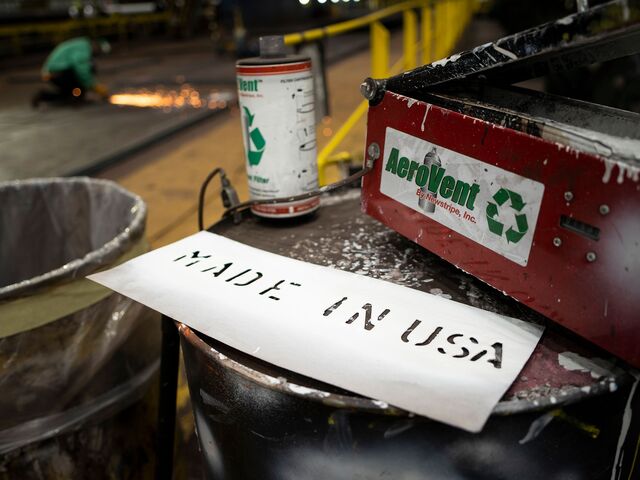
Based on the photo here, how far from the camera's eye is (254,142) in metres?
0.98

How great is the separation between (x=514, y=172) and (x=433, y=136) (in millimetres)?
151

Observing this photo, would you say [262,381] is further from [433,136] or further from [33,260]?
[33,260]

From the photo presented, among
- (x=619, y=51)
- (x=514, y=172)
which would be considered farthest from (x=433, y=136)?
(x=619, y=51)

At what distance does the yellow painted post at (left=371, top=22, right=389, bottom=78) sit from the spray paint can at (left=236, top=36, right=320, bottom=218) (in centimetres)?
184

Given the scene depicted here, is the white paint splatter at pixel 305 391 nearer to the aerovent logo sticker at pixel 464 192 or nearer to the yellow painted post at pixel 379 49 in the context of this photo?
the aerovent logo sticker at pixel 464 192

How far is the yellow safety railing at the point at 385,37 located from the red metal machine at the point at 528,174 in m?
0.76

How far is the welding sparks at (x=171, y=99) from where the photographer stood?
207 inches

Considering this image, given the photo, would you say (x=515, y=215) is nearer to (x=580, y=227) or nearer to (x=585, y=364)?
(x=580, y=227)

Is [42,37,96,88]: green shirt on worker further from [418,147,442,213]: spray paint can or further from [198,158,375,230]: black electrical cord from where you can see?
[418,147,442,213]: spray paint can

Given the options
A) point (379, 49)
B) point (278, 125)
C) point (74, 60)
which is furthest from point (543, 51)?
point (74, 60)

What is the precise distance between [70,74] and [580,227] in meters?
5.99

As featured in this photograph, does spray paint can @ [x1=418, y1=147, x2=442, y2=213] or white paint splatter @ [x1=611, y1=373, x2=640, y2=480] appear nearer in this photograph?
white paint splatter @ [x1=611, y1=373, x2=640, y2=480]

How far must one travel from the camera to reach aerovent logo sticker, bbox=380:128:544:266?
0.63 metres

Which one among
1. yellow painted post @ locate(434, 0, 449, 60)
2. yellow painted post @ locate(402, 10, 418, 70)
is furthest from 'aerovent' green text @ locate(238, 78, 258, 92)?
yellow painted post @ locate(434, 0, 449, 60)
